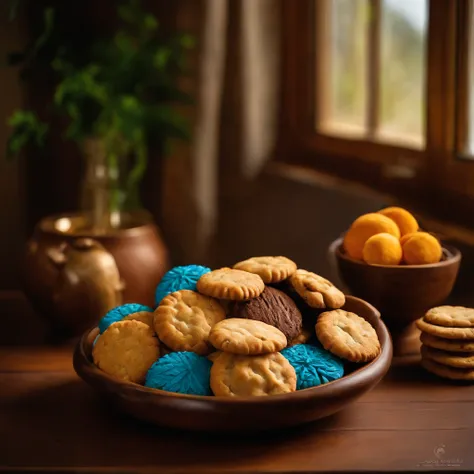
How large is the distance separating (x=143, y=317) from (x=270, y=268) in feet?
0.63

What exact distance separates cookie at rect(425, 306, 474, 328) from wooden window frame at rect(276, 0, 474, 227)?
401 mm

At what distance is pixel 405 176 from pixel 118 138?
69 centimetres

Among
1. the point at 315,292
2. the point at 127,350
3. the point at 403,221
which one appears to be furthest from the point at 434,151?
the point at 127,350

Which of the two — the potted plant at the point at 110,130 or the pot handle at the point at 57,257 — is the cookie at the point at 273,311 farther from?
the potted plant at the point at 110,130

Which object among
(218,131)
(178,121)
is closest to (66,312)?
(178,121)

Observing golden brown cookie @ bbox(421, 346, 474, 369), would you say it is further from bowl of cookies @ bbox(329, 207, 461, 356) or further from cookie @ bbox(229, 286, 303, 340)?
cookie @ bbox(229, 286, 303, 340)

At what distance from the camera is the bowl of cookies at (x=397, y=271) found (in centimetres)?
120

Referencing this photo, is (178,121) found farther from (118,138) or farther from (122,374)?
(122,374)

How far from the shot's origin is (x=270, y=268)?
1.06m

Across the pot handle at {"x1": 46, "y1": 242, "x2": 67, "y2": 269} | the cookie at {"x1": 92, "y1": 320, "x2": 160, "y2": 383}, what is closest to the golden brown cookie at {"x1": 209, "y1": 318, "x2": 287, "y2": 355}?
the cookie at {"x1": 92, "y1": 320, "x2": 160, "y2": 383}

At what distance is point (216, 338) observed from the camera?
91cm

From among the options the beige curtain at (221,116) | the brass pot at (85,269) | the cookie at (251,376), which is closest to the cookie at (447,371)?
the cookie at (251,376)

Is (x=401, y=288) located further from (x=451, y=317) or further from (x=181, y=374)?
(x=181, y=374)

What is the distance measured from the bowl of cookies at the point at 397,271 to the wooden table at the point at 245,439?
0.15 meters
